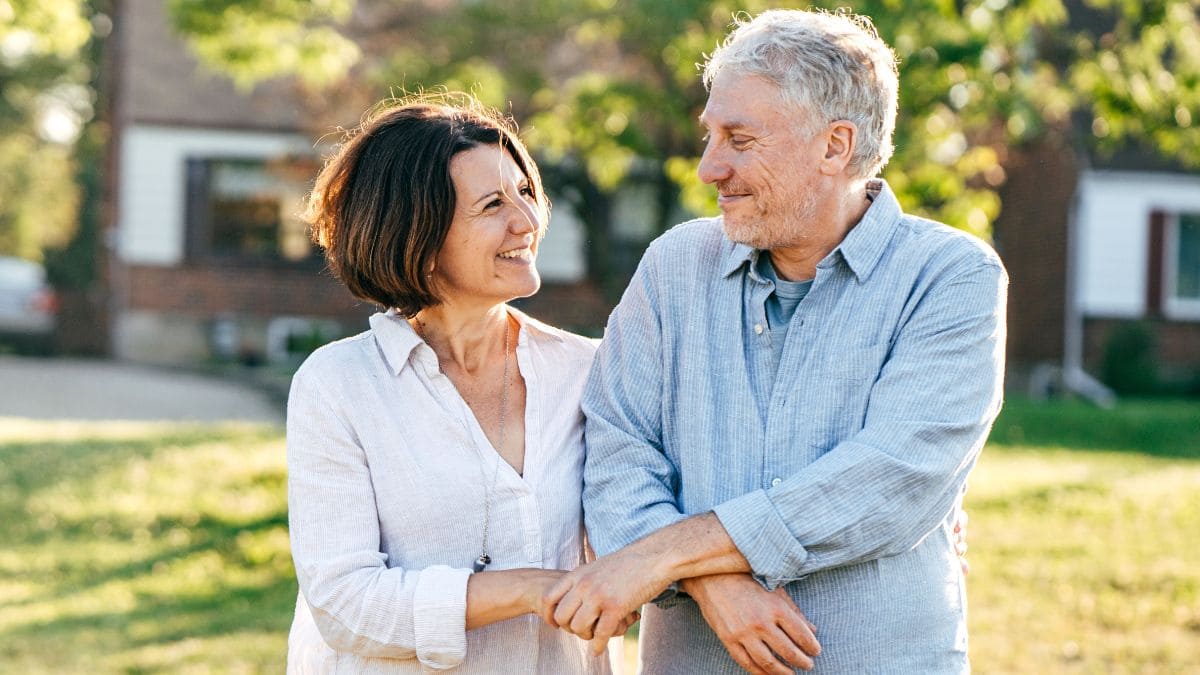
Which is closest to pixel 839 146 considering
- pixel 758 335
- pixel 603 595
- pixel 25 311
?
pixel 758 335

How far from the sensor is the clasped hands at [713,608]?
2.59 m

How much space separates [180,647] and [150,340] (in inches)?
575

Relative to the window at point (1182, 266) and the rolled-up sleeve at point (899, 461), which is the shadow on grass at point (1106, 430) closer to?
the window at point (1182, 266)

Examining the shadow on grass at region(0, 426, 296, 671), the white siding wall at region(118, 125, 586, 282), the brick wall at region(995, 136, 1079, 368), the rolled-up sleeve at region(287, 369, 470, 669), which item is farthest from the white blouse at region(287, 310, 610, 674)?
the brick wall at region(995, 136, 1079, 368)

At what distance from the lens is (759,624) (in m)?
2.59

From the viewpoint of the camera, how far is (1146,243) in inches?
773

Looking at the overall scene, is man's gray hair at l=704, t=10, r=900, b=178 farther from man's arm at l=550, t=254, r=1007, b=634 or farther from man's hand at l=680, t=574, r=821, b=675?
man's hand at l=680, t=574, r=821, b=675

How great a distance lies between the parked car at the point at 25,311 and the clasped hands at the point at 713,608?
70.9 feet

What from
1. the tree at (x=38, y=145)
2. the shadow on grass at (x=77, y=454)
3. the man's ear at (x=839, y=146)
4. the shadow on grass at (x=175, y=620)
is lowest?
the shadow on grass at (x=175, y=620)

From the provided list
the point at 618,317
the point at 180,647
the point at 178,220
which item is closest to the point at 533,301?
the point at 178,220

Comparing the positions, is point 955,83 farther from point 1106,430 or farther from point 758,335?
point 1106,430

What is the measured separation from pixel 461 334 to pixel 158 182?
1865 cm

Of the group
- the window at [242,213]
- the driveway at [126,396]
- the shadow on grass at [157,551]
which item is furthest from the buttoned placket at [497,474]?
the window at [242,213]

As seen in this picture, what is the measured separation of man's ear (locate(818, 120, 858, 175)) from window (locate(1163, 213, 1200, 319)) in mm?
18240
